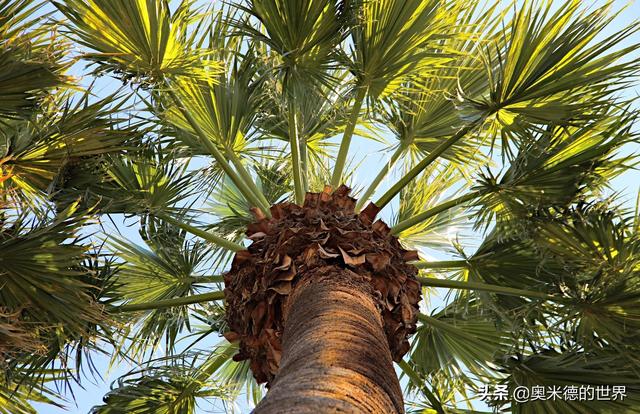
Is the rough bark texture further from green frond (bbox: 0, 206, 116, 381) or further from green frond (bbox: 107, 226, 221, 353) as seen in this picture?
green frond (bbox: 107, 226, 221, 353)

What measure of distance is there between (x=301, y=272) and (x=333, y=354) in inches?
43.4

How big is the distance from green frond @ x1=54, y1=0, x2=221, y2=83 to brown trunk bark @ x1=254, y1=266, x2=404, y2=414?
7.20ft

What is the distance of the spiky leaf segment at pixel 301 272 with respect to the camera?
3289mm

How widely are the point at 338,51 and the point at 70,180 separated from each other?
2127 millimetres

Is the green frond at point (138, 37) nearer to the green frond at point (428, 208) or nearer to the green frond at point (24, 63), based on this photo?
the green frond at point (24, 63)

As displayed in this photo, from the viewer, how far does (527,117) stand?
453cm

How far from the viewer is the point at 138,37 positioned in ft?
14.6

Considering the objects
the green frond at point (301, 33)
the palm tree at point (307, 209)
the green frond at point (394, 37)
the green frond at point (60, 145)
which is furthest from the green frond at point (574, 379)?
the green frond at point (60, 145)

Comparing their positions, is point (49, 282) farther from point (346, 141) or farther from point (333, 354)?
point (346, 141)

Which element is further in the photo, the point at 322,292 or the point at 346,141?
the point at 346,141

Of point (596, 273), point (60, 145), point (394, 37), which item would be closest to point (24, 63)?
point (60, 145)

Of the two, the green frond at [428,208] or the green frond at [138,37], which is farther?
the green frond at [428,208]

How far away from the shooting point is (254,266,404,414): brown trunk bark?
1768 mm

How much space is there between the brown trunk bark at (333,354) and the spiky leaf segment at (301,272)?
10 cm
